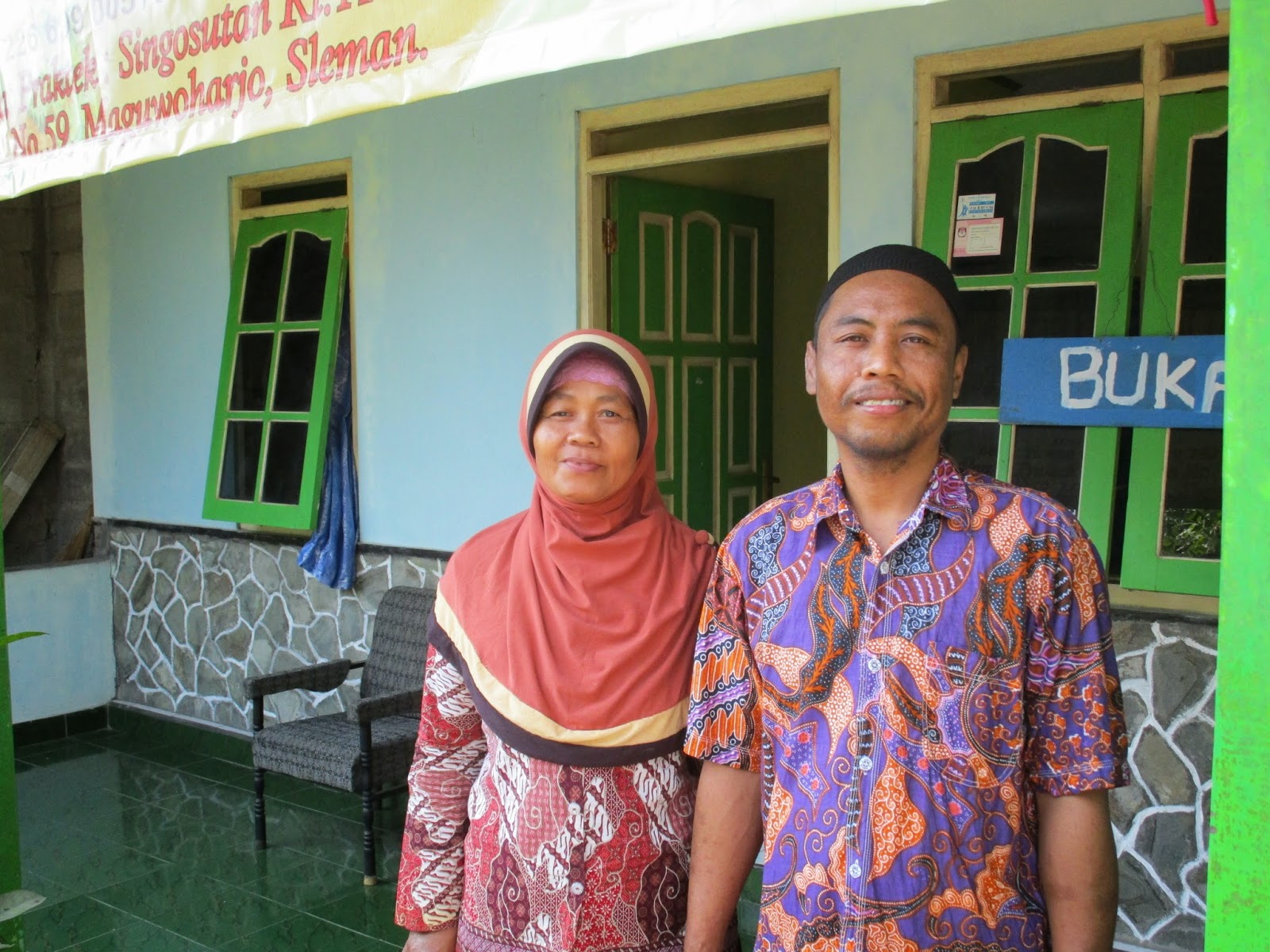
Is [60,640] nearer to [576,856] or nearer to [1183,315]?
[576,856]

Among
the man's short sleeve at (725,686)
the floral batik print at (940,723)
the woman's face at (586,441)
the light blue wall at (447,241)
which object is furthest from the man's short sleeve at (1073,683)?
the light blue wall at (447,241)

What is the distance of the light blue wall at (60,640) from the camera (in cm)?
611

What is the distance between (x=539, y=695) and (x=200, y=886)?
3096 mm

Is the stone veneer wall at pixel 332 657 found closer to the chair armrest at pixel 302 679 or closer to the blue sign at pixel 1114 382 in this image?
the chair armrest at pixel 302 679

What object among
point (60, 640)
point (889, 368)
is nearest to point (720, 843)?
point (889, 368)

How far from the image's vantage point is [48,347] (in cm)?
720

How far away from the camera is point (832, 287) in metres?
1.70

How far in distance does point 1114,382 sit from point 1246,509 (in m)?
2.26

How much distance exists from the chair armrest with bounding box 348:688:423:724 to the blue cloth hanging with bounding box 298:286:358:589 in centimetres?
110

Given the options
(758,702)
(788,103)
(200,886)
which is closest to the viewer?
(758,702)

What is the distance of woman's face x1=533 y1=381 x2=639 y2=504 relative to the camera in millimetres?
1944

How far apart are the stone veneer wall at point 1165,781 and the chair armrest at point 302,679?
3107 mm

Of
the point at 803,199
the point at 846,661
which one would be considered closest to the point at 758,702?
the point at 846,661

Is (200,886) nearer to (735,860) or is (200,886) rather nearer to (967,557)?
(735,860)
